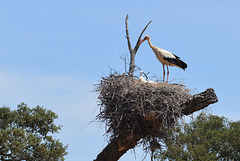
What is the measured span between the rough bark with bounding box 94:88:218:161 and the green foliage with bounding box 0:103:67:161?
573cm

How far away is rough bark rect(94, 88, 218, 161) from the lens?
9.84 metres

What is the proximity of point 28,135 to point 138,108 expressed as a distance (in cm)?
772

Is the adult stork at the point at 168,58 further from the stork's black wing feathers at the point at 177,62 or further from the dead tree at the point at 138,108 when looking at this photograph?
the dead tree at the point at 138,108

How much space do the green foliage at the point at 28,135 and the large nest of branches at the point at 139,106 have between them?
252 inches

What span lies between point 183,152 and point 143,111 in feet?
52.2

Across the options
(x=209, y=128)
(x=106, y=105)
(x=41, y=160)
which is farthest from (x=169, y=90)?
(x=209, y=128)

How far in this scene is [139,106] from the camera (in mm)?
10117

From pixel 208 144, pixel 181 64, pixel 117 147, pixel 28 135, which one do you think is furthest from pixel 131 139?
pixel 208 144

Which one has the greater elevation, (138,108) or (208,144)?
(208,144)

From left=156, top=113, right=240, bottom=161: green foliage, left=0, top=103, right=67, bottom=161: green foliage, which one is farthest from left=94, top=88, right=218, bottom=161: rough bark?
left=156, top=113, right=240, bottom=161: green foliage

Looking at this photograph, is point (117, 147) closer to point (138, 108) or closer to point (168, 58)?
point (138, 108)

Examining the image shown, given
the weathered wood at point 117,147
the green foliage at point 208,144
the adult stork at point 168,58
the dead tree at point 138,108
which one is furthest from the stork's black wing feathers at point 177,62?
the green foliage at point 208,144

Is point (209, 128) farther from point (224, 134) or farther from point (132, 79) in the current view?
point (132, 79)

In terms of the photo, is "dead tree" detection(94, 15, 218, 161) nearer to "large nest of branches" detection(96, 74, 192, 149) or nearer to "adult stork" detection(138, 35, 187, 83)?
"large nest of branches" detection(96, 74, 192, 149)
